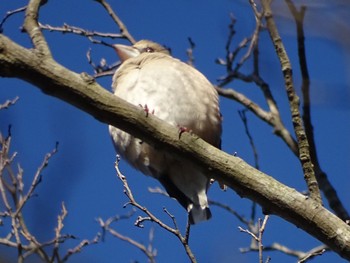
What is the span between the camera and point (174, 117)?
438cm

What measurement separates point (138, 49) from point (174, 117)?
3.93 feet

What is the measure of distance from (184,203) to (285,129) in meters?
1.17

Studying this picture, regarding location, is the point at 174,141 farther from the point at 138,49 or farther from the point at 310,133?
the point at 138,49

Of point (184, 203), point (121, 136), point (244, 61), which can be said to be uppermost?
point (244, 61)

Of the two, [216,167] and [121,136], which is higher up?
[121,136]

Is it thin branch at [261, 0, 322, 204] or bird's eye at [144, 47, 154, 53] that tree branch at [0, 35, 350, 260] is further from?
bird's eye at [144, 47, 154, 53]

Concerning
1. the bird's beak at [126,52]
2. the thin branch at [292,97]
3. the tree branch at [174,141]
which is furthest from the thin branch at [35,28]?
the bird's beak at [126,52]

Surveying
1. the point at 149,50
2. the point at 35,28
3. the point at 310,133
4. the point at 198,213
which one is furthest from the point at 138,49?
the point at 35,28

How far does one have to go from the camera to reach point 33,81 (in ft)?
8.63

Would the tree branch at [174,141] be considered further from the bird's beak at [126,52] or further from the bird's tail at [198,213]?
the bird's beak at [126,52]

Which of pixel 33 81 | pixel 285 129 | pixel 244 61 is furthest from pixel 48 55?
pixel 244 61

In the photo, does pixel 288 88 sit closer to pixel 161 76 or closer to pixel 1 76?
pixel 1 76

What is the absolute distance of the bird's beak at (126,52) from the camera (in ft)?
17.4

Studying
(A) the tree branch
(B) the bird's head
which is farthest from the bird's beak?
(A) the tree branch
